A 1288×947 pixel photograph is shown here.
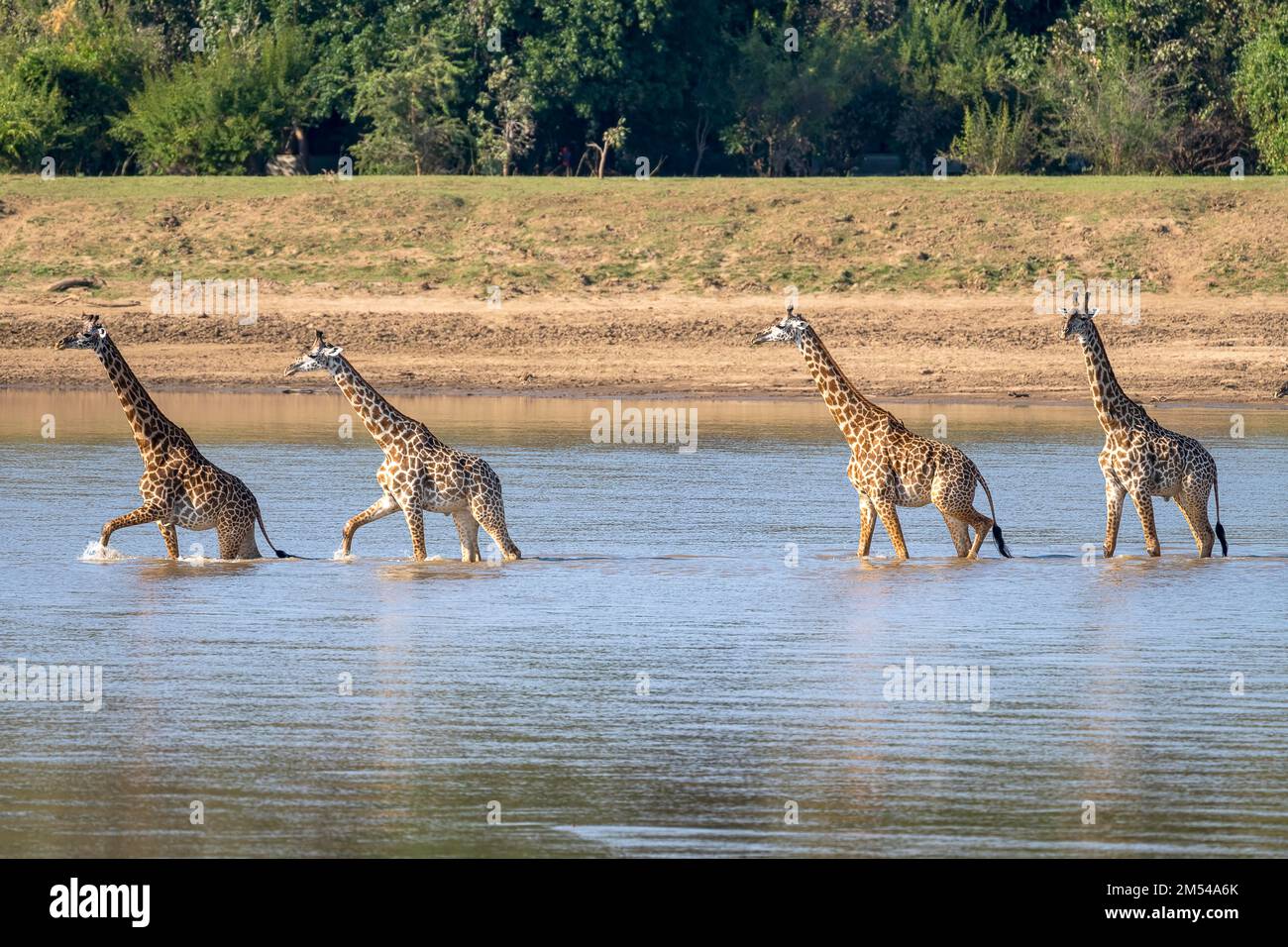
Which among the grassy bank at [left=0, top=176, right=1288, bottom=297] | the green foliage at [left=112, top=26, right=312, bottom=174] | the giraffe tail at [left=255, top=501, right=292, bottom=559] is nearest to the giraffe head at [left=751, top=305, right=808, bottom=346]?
the giraffe tail at [left=255, top=501, right=292, bottom=559]


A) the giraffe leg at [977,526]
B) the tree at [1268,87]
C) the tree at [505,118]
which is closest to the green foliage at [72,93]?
the tree at [505,118]

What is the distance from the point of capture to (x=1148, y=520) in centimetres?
1650

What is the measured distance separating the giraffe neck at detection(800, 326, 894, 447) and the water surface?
958 mm

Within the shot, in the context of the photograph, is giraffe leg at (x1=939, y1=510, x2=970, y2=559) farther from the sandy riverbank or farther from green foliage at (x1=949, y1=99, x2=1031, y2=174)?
green foliage at (x1=949, y1=99, x2=1031, y2=174)

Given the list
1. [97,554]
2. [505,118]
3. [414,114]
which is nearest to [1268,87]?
[505,118]

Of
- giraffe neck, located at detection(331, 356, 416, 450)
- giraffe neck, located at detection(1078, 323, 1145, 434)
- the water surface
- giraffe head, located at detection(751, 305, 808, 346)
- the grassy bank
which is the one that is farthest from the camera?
the grassy bank

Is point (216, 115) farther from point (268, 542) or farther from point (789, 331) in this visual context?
point (268, 542)

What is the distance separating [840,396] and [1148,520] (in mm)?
2425

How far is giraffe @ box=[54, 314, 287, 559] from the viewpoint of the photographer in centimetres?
1545

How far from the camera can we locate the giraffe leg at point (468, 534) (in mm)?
15797

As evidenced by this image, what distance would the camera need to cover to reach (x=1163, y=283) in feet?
103

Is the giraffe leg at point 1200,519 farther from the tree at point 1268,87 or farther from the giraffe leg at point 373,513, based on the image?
the tree at point 1268,87

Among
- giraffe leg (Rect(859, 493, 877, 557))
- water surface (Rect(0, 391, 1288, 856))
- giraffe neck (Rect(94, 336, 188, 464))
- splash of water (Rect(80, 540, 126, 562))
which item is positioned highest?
giraffe neck (Rect(94, 336, 188, 464))

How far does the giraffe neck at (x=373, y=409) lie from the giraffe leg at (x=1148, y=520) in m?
5.27
